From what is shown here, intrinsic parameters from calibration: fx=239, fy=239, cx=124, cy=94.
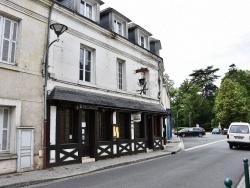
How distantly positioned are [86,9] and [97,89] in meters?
4.53

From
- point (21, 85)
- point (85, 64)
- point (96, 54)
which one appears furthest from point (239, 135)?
point (21, 85)

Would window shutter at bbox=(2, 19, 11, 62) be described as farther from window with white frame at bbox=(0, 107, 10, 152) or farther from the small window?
the small window

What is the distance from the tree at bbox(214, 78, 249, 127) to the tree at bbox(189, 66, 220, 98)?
598 inches

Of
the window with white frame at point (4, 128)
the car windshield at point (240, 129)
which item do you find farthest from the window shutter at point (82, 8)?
the car windshield at point (240, 129)

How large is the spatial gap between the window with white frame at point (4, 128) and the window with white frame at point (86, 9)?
22.1 feet

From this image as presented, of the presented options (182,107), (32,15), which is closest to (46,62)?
(32,15)

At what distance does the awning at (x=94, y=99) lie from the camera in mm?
10312

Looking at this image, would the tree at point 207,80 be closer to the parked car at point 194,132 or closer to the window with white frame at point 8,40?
the parked car at point 194,132

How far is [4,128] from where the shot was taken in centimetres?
880

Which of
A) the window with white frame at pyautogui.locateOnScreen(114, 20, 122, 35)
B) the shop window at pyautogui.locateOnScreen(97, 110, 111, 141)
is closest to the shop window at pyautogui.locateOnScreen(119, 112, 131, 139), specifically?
the shop window at pyautogui.locateOnScreen(97, 110, 111, 141)

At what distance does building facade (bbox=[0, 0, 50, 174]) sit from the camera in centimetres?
870

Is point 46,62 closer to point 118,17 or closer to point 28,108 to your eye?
point 28,108

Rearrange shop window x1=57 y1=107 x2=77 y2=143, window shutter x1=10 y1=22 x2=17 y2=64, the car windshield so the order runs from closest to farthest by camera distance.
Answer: window shutter x1=10 y1=22 x2=17 y2=64
shop window x1=57 y1=107 x2=77 y2=143
the car windshield

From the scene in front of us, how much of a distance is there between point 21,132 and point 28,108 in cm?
100
